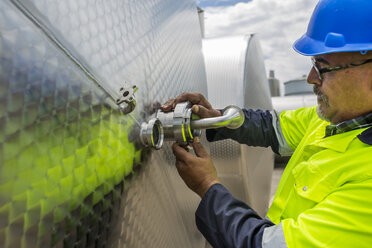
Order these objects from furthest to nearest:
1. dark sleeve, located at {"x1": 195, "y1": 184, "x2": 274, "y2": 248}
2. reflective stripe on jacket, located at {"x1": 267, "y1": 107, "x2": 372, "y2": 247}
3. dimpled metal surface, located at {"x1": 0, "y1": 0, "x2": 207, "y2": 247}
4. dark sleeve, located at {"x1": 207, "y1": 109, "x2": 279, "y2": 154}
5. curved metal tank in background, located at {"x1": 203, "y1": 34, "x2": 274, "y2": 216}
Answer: curved metal tank in background, located at {"x1": 203, "y1": 34, "x2": 274, "y2": 216}, dark sleeve, located at {"x1": 207, "y1": 109, "x2": 279, "y2": 154}, dark sleeve, located at {"x1": 195, "y1": 184, "x2": 274, "y2": 248}, reflective stripe on jacket, located at {"x1": 267, "y1": 107, "x2": 372, "y2": 247}, dimpled metal surface, located at {"x1": 0, "y1": 0, "x2": 207, "y2": 247}

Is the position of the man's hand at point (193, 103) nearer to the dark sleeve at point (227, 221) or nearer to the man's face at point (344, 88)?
the dark sleeve at point (227, 221)

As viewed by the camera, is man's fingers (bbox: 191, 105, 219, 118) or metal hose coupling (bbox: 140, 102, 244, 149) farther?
man's fingers (bbox: 191, 105, 219, 118)

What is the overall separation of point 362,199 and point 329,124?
47cm

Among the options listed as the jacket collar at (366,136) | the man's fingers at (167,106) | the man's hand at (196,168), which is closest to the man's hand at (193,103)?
the man's fingers at (167,106)

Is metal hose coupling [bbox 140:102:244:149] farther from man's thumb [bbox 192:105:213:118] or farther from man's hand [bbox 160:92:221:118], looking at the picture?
man's thumb [bbox 192:105:213:118]

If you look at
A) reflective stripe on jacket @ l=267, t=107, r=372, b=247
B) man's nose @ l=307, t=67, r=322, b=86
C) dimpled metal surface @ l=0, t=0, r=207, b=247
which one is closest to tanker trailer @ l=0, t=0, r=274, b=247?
dimpled metal surface @ l=0, t=0, r=207, b=247

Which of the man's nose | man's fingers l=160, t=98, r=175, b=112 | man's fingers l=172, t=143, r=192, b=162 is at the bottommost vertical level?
man's fingers l=172, t=143, r=192, b=162

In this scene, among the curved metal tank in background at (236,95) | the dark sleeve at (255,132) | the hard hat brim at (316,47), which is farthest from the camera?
the curved metal tank in background at (236,95)

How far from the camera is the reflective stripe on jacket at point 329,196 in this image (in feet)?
2.68

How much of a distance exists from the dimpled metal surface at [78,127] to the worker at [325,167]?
178 mm

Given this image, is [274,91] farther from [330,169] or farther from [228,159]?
[330,169]

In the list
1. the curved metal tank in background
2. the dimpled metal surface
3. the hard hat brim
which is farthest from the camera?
the curved metal tank in background

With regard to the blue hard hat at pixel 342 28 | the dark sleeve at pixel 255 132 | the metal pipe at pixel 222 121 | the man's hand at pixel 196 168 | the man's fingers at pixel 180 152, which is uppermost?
the blue hard hat at pixel 342 28

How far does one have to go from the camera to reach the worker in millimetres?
837
